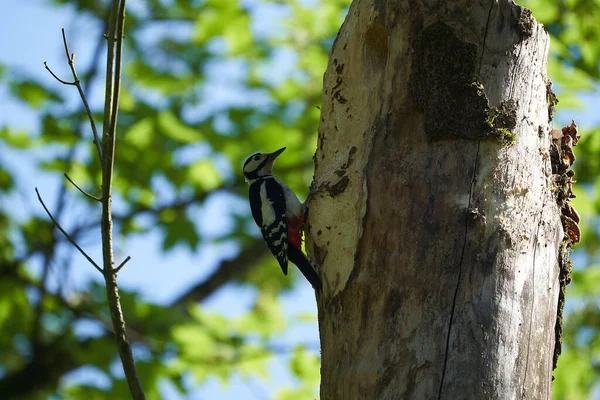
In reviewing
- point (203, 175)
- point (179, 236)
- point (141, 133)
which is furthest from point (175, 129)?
point (179, 236)

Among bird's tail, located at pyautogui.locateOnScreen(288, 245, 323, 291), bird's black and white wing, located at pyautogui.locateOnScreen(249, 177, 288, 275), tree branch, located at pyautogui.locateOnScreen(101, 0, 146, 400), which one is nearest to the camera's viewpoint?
tree branch, located at pyautogui.locateOnScreen(101, 0, 146, 400)

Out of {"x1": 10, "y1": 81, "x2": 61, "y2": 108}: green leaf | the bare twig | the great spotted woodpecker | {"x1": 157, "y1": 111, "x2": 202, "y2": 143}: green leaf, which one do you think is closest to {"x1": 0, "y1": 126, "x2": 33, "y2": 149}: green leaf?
{"x1": 10, "y1": 81, "x2": 61, "y2": 108}: green leaf

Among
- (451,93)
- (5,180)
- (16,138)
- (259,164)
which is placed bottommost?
(451,93)

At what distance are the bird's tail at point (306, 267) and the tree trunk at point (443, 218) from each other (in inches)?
3.2

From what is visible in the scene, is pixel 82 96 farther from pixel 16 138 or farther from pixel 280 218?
pixel 16 138

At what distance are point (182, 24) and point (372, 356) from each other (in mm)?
5682

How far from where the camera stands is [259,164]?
5617mm

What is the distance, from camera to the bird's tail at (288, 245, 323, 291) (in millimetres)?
3211

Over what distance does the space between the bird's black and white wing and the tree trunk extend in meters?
1.19

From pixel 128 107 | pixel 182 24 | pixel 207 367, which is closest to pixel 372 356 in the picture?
pixel 207 367

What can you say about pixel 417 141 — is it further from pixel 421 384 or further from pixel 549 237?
pixel 421 384

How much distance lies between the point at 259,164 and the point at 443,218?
3.01 meters

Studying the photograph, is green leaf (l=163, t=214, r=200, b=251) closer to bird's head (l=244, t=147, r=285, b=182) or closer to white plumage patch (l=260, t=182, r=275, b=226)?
bird's head (l=244, t=147, r=285, b=182)

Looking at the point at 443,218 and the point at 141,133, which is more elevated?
the point at 141,133
